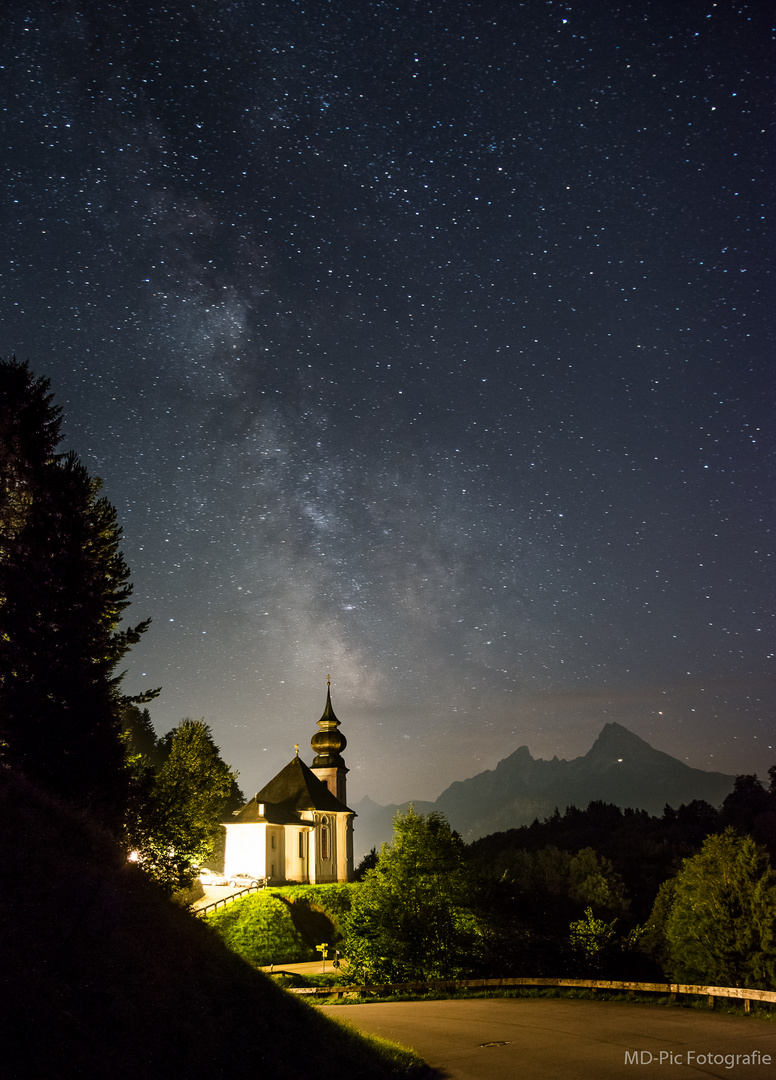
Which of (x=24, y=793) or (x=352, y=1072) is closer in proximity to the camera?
(x=352, y=1072)

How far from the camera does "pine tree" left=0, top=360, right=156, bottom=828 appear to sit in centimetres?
2264

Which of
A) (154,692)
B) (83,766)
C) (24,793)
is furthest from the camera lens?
(154,692)

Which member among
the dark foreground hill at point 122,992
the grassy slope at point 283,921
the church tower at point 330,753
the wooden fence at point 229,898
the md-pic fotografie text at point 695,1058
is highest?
the church tower at point 330,753

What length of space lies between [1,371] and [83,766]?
14508 mm

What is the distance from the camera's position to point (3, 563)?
24.0 metres

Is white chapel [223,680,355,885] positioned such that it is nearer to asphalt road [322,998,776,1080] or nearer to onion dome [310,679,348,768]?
onion dome [310,679,348,768]

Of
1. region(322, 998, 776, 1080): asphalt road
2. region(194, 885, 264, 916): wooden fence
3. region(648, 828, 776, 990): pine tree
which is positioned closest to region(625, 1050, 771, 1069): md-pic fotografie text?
region(322, 998, 776, 1080): asphalt road

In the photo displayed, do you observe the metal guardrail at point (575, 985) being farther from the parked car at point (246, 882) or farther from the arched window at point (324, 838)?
the arched window at point (324, 838)

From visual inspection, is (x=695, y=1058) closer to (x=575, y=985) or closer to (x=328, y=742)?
(x=575, y=985)

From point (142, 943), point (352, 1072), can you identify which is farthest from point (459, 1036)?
point (142, 943)

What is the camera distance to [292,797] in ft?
258

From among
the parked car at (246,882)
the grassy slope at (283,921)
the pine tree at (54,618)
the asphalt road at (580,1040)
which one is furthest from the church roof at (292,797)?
the asphalt road at (580,1040)

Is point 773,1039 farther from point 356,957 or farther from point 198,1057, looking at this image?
point 356,957

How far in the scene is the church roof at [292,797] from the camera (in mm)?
72688
